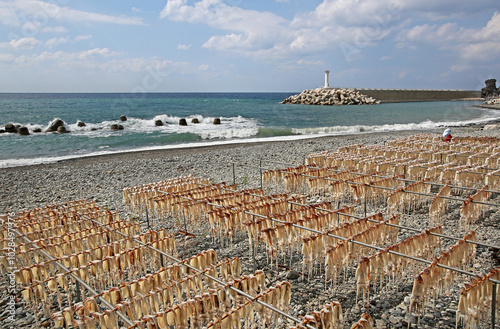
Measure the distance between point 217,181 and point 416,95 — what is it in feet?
331

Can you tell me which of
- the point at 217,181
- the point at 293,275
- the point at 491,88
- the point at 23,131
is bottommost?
the point at 293,275

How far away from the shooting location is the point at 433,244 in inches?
229

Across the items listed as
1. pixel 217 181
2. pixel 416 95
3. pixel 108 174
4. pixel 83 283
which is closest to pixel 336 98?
pixel 416 95

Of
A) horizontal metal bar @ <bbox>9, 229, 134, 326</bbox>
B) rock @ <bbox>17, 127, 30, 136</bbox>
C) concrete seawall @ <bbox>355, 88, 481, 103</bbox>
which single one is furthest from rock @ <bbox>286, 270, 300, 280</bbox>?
concrete seawall @ <bbox>355, 88, 481, 103</bbox>

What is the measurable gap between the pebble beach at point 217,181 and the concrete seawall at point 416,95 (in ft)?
250

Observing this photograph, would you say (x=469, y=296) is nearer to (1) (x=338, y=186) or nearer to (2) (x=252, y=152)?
(1) (x=338, y=186)

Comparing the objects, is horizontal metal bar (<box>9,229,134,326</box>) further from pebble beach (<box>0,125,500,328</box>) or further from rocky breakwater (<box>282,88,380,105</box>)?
rocky breakwater (<box>282,88,380,105</box>)

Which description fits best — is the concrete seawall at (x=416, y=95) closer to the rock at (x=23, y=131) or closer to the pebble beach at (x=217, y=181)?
the rock at (x=23, y=131)

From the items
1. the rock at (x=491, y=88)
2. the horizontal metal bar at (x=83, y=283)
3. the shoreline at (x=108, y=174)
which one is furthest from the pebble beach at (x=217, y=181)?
the rock at (x=491, y=88)

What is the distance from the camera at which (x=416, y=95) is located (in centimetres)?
9962

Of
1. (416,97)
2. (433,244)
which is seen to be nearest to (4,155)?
(433,244)

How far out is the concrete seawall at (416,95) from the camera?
92.1 metres

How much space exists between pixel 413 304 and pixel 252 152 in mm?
17476

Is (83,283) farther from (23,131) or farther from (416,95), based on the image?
(416,95)
